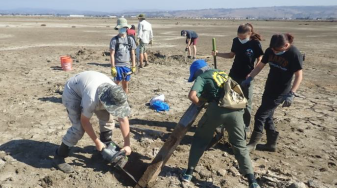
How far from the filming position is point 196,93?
3.03 metres

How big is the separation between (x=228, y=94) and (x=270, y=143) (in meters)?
1.70

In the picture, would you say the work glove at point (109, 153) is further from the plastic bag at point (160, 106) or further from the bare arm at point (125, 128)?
the plastic bag at point (160, 106)

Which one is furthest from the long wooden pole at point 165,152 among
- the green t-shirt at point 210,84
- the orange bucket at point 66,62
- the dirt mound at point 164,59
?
the dirt mound at point 164,59

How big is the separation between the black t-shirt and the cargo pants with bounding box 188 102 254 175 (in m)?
1.36

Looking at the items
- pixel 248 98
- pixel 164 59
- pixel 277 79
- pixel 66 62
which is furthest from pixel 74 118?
pixel 164 59

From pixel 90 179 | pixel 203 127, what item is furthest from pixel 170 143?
pixel 90 179

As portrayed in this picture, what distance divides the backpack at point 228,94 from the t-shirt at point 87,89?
1.31 metres

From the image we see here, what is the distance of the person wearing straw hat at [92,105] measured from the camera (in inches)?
114

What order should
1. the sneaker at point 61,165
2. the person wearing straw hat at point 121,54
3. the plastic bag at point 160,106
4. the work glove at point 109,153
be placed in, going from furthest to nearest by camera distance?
the plastic bag at point 160,106, the person wearing straw hat at point 121,54, the sneaker at point 61,165, the work glove at point 109,153

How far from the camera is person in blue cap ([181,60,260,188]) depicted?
3.09m

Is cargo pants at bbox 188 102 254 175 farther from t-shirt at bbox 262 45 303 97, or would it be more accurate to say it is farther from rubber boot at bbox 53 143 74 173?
rubber boot at bbox 53 143 74 173

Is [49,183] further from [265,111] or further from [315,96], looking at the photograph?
[315,96]

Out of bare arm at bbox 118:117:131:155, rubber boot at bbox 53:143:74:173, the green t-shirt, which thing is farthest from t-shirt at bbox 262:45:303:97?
rubber boot at bbox 53:143:74:173

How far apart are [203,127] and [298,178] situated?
61.5 inches
